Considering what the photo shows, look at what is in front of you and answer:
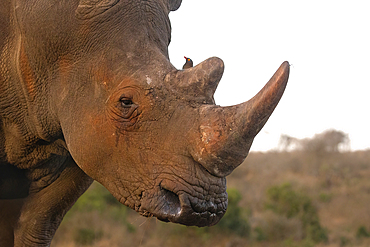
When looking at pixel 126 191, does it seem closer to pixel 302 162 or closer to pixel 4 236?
pixel 4 236

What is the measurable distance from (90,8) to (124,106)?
64 cm

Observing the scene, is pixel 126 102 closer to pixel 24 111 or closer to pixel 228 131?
pixel 228 131

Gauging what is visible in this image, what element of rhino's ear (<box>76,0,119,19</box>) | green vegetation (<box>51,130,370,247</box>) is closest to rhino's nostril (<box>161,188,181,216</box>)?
rhino's ear (<box>76,0,119,19</box>)

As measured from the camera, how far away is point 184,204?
2.41 m

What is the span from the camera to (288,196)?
21.3 m

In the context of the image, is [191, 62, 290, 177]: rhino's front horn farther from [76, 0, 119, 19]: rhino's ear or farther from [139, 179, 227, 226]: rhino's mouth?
[76, 0, 119, 19]: rhino's ear

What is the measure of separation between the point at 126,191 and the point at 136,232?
14.9 metres

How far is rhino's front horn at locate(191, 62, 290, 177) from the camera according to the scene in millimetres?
2312

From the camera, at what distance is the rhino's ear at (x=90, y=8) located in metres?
2.75

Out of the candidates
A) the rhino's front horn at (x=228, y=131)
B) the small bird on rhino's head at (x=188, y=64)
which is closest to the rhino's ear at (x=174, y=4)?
the small bird on rhino's head at (x=188, y=64)

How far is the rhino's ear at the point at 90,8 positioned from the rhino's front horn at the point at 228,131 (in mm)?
881

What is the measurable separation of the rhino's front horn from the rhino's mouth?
13 centimetres

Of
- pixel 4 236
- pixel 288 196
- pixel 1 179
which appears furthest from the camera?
pixel 288 196

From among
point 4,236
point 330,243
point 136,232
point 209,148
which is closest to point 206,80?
point 209,148
